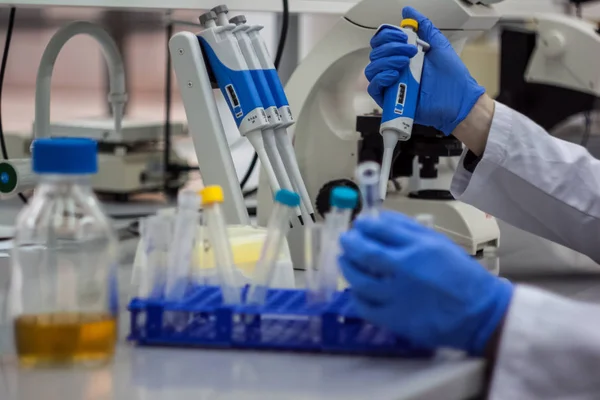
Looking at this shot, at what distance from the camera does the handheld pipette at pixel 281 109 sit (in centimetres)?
130

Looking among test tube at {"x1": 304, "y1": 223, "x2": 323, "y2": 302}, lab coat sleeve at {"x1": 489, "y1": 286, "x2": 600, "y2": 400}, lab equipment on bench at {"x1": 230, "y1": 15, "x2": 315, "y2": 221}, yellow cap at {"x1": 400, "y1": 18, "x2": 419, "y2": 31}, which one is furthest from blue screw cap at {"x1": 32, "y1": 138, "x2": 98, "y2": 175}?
yellow cap at {"x1": 400, "y1": 18, "x2": 419, "y2": 31}

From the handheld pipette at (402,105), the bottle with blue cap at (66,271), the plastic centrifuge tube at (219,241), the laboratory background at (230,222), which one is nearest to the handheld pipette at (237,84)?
the laboratory background at (230,222)

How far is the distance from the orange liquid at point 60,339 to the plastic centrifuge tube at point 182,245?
0.09 meters

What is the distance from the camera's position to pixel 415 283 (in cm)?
79

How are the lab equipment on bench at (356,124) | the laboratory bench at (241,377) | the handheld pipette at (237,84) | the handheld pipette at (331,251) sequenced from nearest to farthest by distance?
the laboratory bench at (241,377), the handheld pipette at (331,251), the handheld pipette at (237,84), the lab equipment on bench at (356,124)

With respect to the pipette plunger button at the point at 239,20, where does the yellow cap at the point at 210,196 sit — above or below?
below

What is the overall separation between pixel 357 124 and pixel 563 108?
1131 mm

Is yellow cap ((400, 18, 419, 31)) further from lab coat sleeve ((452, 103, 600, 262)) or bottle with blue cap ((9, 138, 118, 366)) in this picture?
bottle with blue cap ((9, 138, 118, 366))

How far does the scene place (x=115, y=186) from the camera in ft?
6.70

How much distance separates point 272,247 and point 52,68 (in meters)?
0.74

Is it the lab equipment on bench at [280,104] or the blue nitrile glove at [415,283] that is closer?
the blue nitrile glove at [415,283]

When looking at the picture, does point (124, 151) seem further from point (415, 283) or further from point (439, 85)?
point (415, 283)

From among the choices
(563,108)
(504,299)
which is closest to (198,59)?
(504,299)

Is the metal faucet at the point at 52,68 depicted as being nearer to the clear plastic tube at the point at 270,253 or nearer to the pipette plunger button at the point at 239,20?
the pipette plunger button at the point at 239,20
